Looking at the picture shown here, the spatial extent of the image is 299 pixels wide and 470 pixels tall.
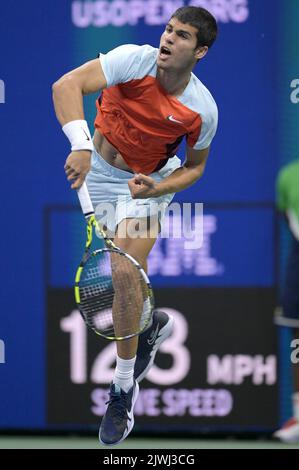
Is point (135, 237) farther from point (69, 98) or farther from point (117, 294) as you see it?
point (69, 98)

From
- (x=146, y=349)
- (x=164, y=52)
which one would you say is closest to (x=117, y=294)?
(x=146, y=349)

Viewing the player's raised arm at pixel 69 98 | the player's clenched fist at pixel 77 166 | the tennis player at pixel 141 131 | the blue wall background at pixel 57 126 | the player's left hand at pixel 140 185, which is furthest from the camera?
the blue wall background at pixel 57 126

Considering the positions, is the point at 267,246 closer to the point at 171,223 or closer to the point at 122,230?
the point at 171,223

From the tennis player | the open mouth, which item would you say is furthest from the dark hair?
the open mouth

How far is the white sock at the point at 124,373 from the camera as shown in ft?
20.9

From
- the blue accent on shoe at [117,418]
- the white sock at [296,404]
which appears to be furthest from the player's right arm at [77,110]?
the white sock at [296,404]

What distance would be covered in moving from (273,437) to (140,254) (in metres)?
1.90

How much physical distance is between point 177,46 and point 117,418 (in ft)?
5.47

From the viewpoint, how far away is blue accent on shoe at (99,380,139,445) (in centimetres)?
630

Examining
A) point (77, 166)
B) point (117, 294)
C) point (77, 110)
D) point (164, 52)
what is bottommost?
point (117, 294)

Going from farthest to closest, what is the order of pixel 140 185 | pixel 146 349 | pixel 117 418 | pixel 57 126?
pixel 57 126, pixel 146 349, pixel 117 418, pixel 140 185

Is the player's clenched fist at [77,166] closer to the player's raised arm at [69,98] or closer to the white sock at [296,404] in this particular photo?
the player's raised arm at [69,98]

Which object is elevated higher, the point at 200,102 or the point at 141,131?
the point at 200,102

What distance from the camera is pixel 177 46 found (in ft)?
19.7
